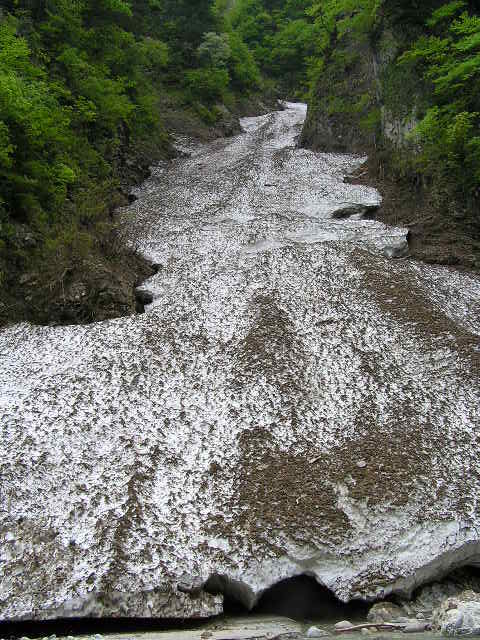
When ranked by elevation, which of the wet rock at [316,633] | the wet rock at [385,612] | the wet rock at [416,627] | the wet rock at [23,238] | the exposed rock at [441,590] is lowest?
the exposed rock at [441,590]

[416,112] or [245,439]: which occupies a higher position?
[416,112]

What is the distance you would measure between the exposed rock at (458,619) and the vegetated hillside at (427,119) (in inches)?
308

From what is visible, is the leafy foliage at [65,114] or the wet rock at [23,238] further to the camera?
the leafy foliage at [65,114]

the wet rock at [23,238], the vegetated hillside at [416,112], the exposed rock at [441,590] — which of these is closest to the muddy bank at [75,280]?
the wet rock at [23,238]

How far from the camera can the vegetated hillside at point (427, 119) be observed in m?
9.54

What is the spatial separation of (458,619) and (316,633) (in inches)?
44.5

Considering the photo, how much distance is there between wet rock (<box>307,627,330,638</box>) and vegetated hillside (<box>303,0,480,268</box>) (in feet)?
26.2

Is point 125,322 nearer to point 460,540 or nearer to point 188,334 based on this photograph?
point 188,334

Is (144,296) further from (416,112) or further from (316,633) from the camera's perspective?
(416,112)

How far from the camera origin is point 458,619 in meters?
2.70

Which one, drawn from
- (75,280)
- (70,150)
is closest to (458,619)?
(75,280)

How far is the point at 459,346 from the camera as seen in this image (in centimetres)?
669

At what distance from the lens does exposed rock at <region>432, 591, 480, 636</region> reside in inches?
102

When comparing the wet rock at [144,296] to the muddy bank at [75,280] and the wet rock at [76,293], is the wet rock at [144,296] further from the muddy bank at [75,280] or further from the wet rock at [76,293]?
the wet rock at [76,293]
